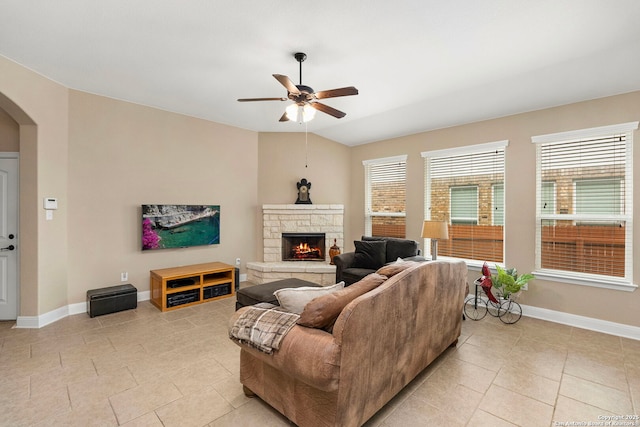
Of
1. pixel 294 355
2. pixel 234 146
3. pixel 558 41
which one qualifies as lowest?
pixel 294 355

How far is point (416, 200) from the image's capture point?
5047 mm

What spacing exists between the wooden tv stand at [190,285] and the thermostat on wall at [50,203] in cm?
141

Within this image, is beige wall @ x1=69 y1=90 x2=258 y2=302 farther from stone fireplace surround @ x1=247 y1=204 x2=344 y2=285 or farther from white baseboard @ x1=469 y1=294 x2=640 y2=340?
white baseboard @ x1=469 y1=294 x2=640 y2=340

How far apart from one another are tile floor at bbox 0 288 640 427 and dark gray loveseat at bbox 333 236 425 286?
4.31ft

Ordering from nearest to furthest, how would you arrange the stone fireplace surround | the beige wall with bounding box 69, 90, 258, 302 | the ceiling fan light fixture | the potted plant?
the ceiling fan light fixture → the potted plant → the beige wall with bounding box 69, 90, 258, 302 → the stone fireplace surround

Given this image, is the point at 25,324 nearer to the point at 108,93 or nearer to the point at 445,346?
the point at 108,93

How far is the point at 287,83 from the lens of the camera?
2465 millimetres

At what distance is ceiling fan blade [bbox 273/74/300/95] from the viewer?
2377 millimetres

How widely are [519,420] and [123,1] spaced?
4021 millimetres

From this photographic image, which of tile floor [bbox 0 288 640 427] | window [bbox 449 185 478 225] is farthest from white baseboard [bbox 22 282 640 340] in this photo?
window [bbox 449 185 478 225]

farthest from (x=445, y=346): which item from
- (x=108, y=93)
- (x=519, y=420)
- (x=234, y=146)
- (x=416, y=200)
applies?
(x=108, y=93)

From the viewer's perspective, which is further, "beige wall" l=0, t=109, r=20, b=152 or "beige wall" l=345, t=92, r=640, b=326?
"beige wall" l=0, t=109, r=20, b=152

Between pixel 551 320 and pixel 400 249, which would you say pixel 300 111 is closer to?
pixel 400 249

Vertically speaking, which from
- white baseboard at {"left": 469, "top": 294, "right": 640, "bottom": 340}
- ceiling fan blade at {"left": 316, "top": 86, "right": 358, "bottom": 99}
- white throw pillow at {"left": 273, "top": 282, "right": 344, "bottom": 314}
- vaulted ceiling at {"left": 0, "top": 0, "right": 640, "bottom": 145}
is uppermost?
vaulted ceiling at {"left": 0, "top": 0, "right": 640, "bottom": 145}
